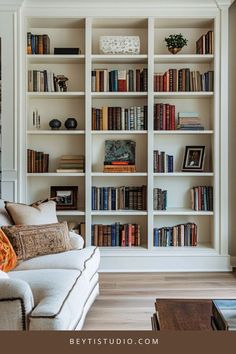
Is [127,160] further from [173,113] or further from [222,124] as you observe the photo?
[222,124]

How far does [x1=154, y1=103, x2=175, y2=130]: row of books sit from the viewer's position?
404cm

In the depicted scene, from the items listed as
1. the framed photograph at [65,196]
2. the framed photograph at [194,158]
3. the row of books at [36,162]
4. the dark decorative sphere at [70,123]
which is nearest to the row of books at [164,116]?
the framed photograph at [194,158]

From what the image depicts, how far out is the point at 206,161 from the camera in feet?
13.9

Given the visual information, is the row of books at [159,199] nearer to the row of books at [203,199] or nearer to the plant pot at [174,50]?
the row of books at [203,199]

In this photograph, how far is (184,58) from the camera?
13.3 ft

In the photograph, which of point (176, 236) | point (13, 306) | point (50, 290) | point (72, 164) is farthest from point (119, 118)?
point (13, 306)

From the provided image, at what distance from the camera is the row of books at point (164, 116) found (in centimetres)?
404

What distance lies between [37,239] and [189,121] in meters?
2.09

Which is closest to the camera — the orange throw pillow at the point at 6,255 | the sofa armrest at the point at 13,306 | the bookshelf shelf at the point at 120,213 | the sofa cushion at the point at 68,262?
the sofa armrest at the point at 13,306

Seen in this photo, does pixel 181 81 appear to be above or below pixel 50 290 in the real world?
above

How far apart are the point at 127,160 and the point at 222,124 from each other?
103 cm

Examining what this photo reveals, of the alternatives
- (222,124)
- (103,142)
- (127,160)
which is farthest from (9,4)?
(222,124)

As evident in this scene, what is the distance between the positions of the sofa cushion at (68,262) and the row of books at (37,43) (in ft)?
7.23

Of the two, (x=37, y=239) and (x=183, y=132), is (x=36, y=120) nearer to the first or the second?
(x=183, y=132)
